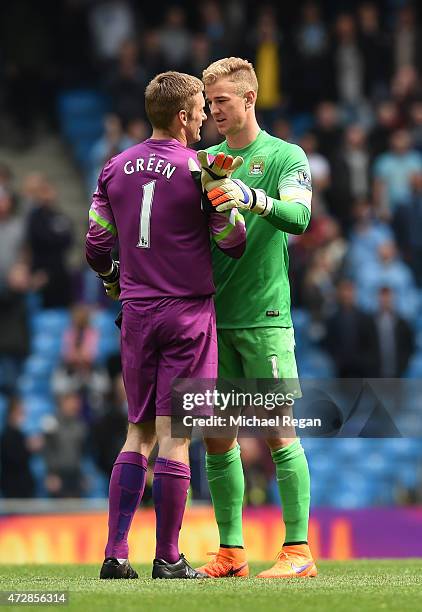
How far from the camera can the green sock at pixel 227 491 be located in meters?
7.53

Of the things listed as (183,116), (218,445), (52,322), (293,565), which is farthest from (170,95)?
(52,322)

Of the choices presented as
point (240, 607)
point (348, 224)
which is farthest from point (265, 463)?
point (240, 607)

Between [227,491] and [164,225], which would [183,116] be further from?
[227,491]

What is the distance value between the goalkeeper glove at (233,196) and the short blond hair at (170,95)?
1.54ft

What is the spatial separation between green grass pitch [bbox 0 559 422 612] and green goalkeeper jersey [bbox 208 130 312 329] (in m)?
1.33

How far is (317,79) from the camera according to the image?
1911 cm

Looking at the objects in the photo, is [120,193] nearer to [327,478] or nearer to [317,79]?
[327,478]

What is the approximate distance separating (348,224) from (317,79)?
2423 millimetres

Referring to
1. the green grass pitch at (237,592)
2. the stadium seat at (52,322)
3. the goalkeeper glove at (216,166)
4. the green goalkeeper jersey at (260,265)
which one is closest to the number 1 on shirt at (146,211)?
the goalkeeper glove at (216,166)

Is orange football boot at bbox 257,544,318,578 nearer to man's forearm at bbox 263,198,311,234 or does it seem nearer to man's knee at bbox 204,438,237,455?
man's knee at bbox 204,438,237,455

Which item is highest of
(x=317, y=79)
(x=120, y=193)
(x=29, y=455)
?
(x=317, y=79)

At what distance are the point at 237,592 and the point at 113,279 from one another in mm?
1890

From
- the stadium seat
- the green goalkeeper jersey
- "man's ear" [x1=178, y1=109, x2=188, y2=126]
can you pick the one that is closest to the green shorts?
the green goalkeeper jersey

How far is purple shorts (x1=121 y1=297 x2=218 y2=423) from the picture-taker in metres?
7.03
